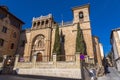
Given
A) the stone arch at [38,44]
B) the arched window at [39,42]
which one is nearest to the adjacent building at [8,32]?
the stone arch at [38,44]

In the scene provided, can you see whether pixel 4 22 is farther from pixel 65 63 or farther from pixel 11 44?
pixel 65 63

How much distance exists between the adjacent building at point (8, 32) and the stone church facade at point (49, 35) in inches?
64.6

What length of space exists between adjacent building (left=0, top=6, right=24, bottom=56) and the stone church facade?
1642 mm

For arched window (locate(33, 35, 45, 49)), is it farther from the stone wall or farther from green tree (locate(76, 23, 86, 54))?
the stone wall

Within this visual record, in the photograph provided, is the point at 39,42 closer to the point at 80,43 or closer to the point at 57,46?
the point at 57,46

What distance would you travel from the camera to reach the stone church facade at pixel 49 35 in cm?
2216

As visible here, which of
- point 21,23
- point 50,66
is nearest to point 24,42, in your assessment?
point 21,23

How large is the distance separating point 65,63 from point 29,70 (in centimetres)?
521

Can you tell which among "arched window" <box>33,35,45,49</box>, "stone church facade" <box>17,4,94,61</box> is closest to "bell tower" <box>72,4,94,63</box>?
"stone church facade" <box>17,4,94,61</box>

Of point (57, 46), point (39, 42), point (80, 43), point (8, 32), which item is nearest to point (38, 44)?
point (39, 42)

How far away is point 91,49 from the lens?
20406mm

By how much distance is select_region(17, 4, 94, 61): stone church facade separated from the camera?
22.2 meters

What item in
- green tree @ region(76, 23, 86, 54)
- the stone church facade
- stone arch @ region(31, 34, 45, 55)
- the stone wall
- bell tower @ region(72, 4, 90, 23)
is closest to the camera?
the stone wall

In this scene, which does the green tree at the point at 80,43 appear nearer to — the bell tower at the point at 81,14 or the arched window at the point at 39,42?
the bell tower at the point at 81,14
